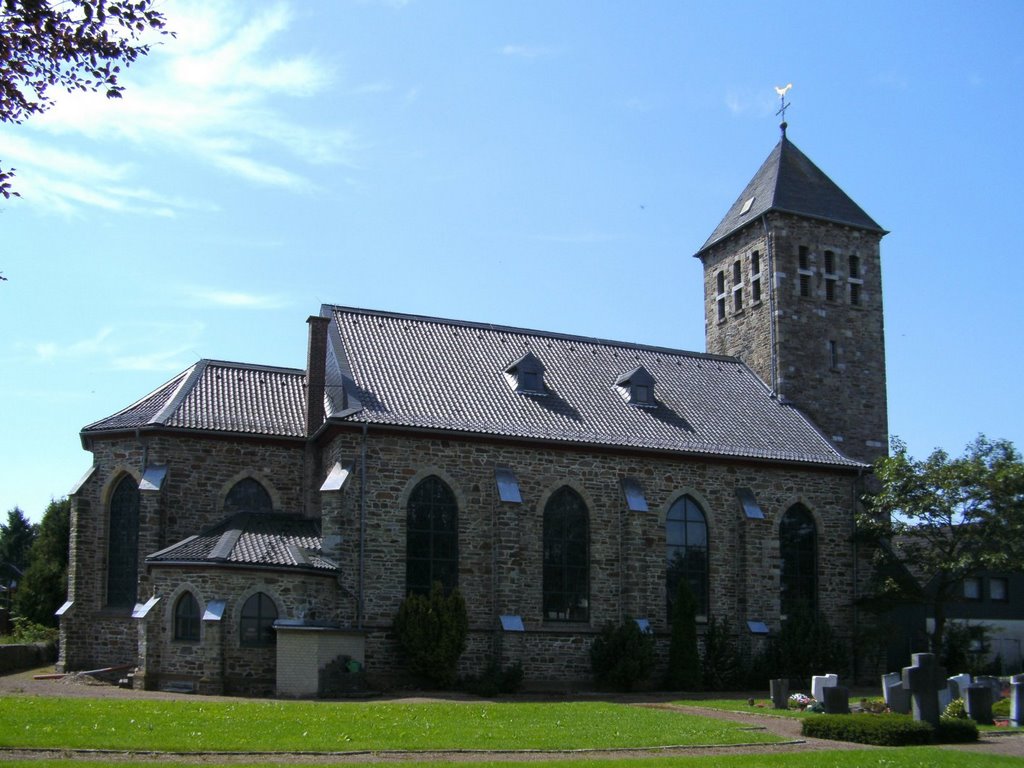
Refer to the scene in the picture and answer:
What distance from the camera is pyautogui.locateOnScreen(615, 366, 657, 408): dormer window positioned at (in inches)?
1357

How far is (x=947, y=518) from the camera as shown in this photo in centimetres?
3253

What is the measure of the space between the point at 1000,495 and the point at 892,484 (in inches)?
113

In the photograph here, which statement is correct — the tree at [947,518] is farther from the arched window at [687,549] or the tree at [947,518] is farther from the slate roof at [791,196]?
the slate roof at [791,196]

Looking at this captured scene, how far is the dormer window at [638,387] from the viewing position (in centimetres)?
3447

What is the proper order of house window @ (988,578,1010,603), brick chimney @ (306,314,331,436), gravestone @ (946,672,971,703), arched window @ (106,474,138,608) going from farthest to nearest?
house window @ (988,578,1010,603) < brick chimney @ (306,314,331,436) < arched window @ (106,474,138,608) < gravestone @ (946,672,971,703)

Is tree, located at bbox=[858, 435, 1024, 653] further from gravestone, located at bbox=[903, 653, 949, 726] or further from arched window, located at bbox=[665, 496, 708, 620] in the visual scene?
gravestone, located at bbox=[903, 653, 949, 726]

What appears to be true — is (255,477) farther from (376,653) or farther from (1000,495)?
(1000,495)

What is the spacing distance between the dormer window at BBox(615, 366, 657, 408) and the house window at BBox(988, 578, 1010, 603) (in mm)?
17130

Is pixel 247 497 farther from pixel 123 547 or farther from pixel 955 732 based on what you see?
pixel 955 732

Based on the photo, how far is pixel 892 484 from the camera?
33.1 metres

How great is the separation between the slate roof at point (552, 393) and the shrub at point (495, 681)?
237 inches

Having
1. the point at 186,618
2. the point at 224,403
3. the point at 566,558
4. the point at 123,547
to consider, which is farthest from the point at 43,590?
the point at 566,558

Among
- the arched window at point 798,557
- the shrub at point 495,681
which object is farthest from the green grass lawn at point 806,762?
the arched window at point 798,557

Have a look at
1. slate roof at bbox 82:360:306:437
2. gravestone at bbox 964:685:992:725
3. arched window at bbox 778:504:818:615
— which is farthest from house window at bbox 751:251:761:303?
gravestone at bbox 964:685:992:725
